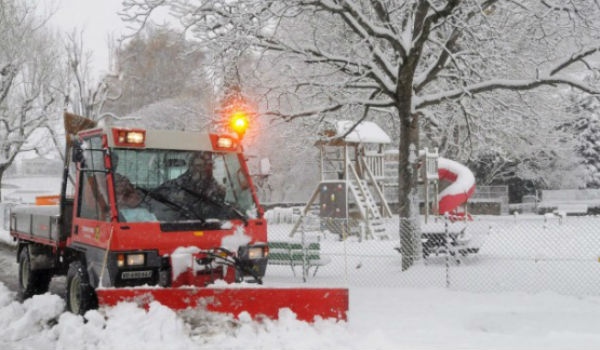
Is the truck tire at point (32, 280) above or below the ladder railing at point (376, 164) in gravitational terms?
below

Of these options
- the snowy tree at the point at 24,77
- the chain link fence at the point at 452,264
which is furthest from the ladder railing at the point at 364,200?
the snowy tree at the point at 24,77

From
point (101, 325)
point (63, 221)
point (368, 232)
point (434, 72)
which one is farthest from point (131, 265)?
point (368, 232)

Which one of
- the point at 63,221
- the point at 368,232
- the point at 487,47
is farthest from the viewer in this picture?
the point at 368,232

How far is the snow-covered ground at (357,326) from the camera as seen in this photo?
5.74 meters

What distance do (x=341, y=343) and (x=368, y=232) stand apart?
13.9 m

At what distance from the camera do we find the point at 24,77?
3081cm

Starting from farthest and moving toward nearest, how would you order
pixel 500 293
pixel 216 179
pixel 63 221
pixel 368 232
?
pixel 368 232 → pixel 500 293 → pixel 63 221 → pixel 216 179

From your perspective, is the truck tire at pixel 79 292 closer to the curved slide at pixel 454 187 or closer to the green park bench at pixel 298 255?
the green park bench at pixel 298 255

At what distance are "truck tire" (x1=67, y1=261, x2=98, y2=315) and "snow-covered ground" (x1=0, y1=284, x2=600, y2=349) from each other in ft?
0.84

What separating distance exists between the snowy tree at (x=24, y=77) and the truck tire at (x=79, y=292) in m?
22.4

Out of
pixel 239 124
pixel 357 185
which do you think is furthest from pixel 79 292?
pixel 357 185

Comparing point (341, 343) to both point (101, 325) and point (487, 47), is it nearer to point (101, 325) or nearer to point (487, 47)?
point (101, 325)

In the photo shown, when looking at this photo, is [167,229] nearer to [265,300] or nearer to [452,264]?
[265,300]

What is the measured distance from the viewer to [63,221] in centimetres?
805
